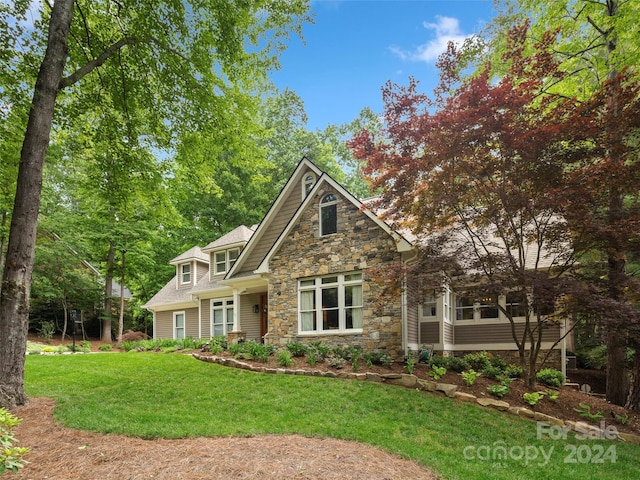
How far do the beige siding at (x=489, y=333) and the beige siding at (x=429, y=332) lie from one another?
1048 millimetres

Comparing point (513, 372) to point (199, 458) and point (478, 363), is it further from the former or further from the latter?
point (199, 458)

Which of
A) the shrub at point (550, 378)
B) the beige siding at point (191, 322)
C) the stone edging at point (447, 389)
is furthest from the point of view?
the beige siding at point (191, 322)

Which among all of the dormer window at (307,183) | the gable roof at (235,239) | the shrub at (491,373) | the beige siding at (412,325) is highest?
the dormer window at (307,183)

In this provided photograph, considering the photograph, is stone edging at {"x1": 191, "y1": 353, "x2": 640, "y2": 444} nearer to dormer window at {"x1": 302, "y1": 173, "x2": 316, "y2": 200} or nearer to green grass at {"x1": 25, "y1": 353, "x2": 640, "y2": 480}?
green grass at {"x1": 25, "y1": 353, "x2": 640, "y2": 480}

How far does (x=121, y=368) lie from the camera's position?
10164 mm

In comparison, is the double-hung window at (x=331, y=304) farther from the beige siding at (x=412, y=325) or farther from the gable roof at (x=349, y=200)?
the gable roof at (x=349, y=200)

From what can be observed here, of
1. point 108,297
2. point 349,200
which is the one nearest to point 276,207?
point 349,200

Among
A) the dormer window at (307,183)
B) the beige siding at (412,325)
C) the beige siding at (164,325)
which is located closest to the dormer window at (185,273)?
the beige siding at (164,325)

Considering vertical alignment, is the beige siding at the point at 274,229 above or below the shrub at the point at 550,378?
above

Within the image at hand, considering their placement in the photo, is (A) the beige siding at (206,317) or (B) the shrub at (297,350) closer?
(B) the shrub at (297,350)

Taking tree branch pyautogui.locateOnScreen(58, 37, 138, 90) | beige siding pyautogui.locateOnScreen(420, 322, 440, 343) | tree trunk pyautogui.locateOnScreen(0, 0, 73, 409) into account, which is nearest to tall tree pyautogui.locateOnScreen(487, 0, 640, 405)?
beige siding pyautogui.locateOnScreen(420, 322, 440, 343)

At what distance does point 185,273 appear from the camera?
65.6 feet

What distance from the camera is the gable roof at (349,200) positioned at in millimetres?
10180

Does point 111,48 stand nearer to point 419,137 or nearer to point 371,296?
point 419,137
